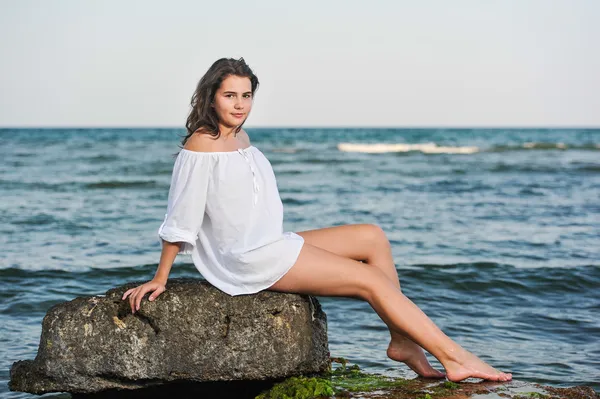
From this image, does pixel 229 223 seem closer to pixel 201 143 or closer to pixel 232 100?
pixel 201 143

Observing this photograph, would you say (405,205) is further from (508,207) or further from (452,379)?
(452,379)

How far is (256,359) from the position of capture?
14.8 feet

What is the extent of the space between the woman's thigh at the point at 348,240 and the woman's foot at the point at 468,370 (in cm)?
87

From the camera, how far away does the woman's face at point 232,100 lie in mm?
4668

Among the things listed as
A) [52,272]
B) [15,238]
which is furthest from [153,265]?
[15,238]

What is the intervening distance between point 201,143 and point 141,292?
94 centimetres

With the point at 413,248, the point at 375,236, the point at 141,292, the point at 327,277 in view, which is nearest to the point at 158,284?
the point at 141,292

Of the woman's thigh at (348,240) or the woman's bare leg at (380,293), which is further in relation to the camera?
the woman's thigh at (348,240)

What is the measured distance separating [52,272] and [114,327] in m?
4.98

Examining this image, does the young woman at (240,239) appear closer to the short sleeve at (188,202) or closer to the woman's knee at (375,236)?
the short sleeve at (188,202)

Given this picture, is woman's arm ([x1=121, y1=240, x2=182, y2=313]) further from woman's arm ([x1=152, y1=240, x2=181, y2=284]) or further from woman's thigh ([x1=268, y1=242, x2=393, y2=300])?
woman's thigh ([x1=268, y1=242, x2=393, y2=300])

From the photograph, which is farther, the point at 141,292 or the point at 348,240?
the point at 348,240

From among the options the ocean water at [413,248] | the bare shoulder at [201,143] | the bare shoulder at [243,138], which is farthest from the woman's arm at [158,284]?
the ocean water at [413,248]

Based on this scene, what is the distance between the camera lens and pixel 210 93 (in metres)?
4.69
